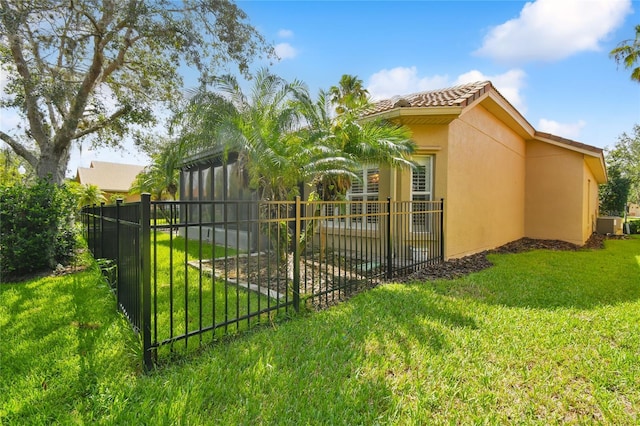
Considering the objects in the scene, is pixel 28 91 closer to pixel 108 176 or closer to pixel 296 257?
pixel 296 257

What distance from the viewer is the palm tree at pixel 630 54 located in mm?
13670

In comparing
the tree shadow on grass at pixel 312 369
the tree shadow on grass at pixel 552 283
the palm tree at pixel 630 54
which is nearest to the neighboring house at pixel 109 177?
the tree shadow on grass at pixel 312 369

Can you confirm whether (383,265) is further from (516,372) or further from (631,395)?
(631,395)

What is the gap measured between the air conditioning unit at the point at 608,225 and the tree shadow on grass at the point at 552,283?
11.1m

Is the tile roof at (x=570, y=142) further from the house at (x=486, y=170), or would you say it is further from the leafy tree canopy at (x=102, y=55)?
the leafy tree canopy at (x=102, y=55)

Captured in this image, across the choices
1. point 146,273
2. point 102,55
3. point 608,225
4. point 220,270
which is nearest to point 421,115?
point 220,270

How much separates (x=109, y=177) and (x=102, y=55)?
30.9 meters

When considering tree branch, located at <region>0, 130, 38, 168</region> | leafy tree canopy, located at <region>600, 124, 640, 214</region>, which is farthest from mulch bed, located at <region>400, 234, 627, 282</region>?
leafy tree canopy, located at <region>600, 124, 640, 214</region>

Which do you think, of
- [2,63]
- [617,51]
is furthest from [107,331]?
[617,51]

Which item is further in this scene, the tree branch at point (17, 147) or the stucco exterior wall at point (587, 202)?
the stucco exterior wall at point (587, 202)

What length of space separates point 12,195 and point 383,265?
839 centimetres

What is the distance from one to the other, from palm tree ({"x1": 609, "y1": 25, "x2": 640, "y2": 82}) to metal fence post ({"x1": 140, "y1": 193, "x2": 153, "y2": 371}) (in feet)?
65.7

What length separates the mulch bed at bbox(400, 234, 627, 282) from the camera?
6.84m

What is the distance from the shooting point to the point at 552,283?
20.4 ft
